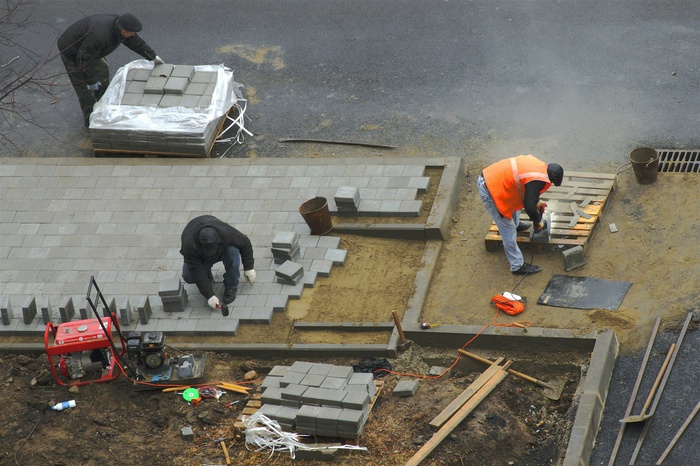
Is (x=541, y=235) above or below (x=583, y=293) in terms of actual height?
above

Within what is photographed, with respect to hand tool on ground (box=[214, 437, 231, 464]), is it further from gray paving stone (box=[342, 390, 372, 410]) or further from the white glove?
the white glove

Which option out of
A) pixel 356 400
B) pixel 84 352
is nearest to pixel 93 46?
pixel 84 352

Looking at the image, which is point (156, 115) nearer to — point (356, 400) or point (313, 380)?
point (313, 380)

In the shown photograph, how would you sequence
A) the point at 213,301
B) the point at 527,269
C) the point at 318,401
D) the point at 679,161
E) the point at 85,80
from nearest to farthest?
the point at 318,401 < the point at 213,301 < the point at 527,269 < the point at 679,161 < the point at 85,80

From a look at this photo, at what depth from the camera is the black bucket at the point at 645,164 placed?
13.3 meters

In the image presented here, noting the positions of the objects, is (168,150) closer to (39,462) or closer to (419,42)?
(419,42)

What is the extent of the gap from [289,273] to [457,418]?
3249 mm

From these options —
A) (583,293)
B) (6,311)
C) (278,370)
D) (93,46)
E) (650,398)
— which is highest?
(93,46)

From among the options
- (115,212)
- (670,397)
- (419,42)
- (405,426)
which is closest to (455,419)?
(405,426)

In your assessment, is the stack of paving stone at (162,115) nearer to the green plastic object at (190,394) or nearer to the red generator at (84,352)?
the red generator at (84,352)

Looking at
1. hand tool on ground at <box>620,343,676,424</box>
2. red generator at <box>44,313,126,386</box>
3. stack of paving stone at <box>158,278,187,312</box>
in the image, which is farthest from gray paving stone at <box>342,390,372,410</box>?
stack of paving stone at <box>158,278,187,312</box>

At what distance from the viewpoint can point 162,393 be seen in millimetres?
11469

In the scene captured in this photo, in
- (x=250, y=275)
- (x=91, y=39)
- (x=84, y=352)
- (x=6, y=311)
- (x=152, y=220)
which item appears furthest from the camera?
(x=91, y=39)

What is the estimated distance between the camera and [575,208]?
42.2 ft
